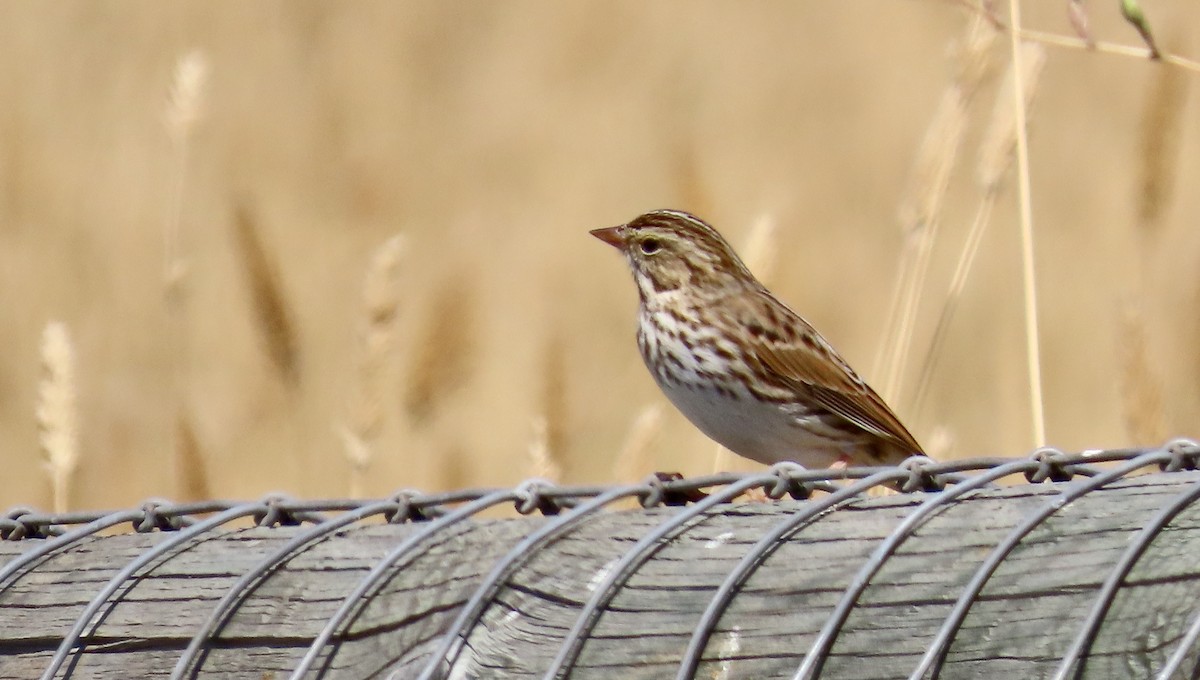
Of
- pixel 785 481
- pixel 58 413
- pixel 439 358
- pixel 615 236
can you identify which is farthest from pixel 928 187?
pixel 785 481

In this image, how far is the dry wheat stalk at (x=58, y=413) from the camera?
379 centimetres

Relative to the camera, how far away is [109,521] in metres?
2.23

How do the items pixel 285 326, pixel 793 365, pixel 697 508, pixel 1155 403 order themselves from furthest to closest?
pixel 793 365 < pixel 285 326 < pixel 1155 403 < pixel 697 508

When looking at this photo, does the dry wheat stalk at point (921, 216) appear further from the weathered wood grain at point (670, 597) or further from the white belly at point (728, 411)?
the weathered wood grain at point (670, 597)

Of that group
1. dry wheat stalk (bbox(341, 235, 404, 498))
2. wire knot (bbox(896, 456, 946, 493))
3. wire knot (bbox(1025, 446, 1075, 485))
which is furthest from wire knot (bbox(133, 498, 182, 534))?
dry wheat stalk (bbox(341, 235, 404, 498))

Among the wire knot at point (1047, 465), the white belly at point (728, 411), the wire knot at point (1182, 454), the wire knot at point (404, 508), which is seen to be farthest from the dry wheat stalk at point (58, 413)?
the wire knot at point (1182, 454)

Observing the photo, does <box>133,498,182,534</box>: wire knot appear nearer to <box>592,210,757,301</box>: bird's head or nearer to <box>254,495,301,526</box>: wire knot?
<box>254,495,301,526</box>: wire knot

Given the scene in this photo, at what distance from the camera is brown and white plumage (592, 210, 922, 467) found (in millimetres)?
4934

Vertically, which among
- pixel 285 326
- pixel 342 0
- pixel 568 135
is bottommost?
pixel 285 326

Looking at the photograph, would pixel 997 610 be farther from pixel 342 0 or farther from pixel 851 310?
pixel 342 0

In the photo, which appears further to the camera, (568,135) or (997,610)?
(568,135)

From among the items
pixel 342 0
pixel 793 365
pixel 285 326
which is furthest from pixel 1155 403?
pixel 342 0

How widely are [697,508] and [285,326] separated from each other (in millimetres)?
2567

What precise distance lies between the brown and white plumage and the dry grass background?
0.29m
